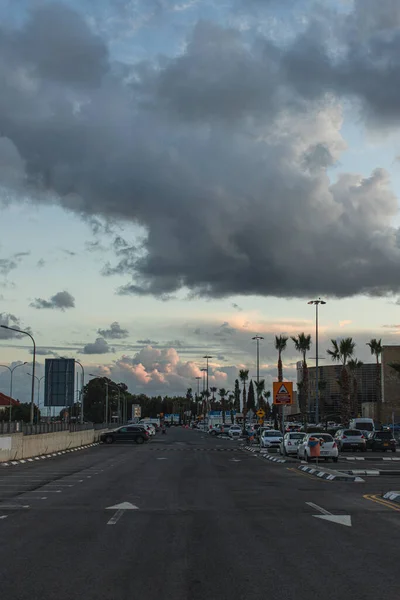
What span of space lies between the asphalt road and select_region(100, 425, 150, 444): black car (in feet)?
140

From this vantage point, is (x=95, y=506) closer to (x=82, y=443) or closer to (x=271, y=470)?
(x=271, y=470)

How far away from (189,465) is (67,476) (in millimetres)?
8305

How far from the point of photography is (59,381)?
208ft

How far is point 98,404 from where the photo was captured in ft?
616

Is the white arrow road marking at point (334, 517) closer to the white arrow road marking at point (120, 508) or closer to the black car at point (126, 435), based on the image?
the white arrow road marking at point (120, 508)

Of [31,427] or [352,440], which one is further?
[352,440]

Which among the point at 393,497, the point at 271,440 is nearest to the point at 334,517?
the point at 393,497

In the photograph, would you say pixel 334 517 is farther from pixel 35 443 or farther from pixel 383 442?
pixel 383 442

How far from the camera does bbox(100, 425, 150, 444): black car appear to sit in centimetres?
6419

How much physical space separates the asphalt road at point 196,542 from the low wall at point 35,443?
13.5m

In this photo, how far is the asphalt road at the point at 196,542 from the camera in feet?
26.7

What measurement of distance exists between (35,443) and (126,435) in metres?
24.7

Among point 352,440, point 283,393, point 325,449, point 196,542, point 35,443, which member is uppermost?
point 283,393

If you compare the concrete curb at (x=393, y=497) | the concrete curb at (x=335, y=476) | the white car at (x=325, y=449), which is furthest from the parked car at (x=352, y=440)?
the concrete curb at (x=393, y=497)
